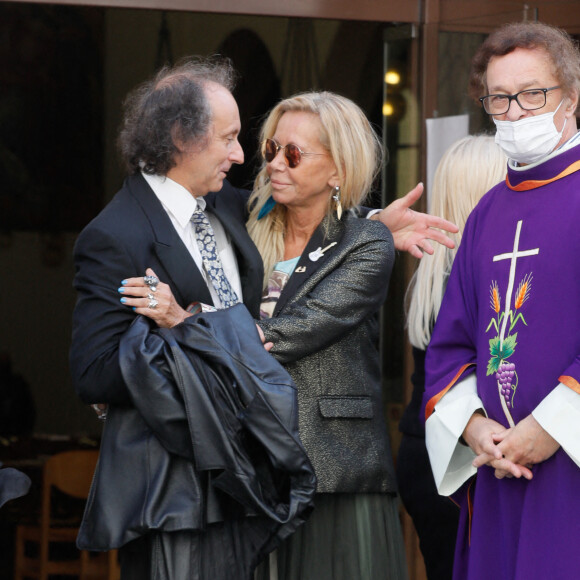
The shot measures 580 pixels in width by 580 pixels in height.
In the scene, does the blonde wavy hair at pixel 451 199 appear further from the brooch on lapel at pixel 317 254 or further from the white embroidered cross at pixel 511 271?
the white embroidered cross at pixel 511 271

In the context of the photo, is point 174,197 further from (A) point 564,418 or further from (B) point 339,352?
(A) point 564,418

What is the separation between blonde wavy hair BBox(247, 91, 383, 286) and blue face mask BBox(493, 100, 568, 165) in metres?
0.74

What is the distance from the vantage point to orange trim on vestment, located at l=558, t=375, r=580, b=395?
2.68 metres

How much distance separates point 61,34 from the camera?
5574 millimetres

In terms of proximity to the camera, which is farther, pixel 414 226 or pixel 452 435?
pixel 414 226

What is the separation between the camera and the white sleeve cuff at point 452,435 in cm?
302

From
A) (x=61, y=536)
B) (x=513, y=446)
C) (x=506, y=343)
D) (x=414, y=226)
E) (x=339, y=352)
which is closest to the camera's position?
(x=513, y=446)

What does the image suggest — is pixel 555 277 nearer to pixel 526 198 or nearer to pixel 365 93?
pixel 526 198

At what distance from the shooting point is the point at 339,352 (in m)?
3.43

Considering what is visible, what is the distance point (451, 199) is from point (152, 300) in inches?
48.7

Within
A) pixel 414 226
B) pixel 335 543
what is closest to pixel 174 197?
pixel 414 226

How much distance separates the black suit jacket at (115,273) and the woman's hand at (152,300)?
4 centimetres

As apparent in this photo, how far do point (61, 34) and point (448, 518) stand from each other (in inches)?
129

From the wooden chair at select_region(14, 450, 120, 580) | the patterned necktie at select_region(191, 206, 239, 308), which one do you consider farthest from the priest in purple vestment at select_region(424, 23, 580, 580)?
the wooden chair at select_region(14, 450, 120, 580)
